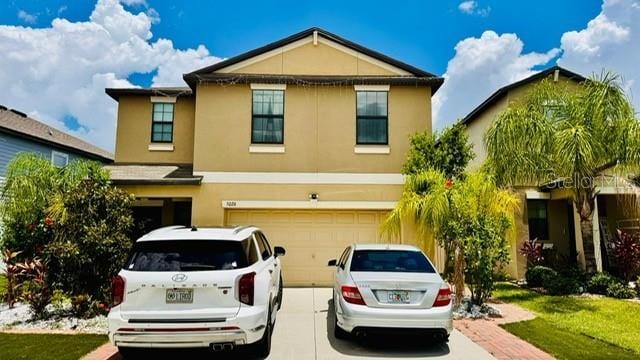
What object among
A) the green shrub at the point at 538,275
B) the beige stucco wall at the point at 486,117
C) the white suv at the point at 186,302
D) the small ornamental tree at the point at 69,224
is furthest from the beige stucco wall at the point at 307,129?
the white suv at the point at 186,302

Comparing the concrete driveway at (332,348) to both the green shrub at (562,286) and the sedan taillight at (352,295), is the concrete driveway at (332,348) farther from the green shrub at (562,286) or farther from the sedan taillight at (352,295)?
the green shrub at (562,286)

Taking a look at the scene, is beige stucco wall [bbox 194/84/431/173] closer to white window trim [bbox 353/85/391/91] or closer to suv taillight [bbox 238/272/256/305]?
white window trim [bbox 353/85/391/91]

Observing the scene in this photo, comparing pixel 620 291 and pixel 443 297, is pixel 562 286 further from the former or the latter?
pixel 443 297

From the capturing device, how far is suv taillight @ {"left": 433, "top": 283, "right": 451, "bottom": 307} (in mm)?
6293

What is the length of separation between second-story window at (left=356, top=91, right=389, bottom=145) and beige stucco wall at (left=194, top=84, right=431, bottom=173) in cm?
17

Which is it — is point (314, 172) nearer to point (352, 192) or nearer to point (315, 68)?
point (352, 192)

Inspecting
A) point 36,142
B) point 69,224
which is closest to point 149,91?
point 69,224

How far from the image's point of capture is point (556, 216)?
50.5 feet

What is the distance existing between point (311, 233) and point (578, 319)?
23.7 ft

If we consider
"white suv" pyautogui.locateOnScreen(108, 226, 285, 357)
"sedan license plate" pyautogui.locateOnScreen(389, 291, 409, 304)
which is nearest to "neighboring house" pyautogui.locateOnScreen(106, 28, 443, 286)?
"sedan license plate" pyautogui.locateOnScreen(389, 291, 409, 304)

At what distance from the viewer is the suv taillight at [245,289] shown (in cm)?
545

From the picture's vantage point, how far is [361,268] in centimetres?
708

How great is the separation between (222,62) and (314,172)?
15.1ft

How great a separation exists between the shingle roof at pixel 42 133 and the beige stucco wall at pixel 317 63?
1209cm
